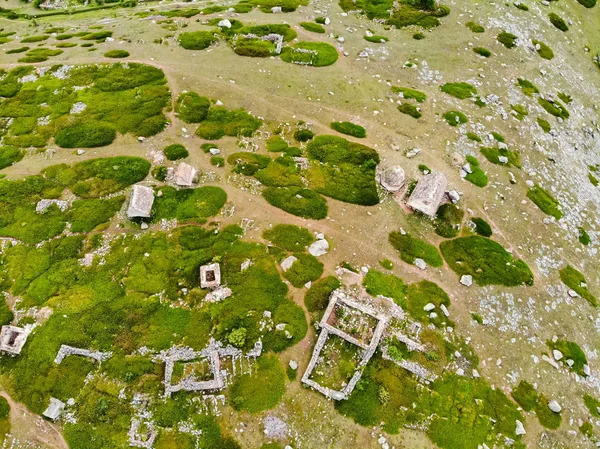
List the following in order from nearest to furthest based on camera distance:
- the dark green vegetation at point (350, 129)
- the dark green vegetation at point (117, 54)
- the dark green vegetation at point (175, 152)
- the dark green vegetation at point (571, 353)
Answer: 1. the dark green vegetation at point (571, 353)
2. the dark green vegetation at point (175, 152)
3. the dark green vegetation at point (350, 129)
4. the dark green vegetation at point (117, 54)

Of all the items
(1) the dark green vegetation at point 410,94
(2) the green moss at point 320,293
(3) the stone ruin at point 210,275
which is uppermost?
(1) the dark green vegetation at point 410,94

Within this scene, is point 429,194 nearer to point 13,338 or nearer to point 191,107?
point 191,107

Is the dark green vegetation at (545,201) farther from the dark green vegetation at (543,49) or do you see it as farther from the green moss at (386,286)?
the dark green vegetation at (543,49)

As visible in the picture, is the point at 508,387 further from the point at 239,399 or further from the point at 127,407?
the point at 127,407

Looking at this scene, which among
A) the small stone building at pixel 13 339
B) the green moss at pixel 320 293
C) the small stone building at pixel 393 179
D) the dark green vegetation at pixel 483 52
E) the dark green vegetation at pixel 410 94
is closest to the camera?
the small stone building at pixel 13 339

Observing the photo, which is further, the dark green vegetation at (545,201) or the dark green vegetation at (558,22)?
the dark green vegetation at (558,22)

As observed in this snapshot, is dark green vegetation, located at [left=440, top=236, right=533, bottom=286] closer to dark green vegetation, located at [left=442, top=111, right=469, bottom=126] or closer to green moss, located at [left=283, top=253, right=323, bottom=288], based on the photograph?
green moss, located at [left=283, top=253, right=323, bottom=288]

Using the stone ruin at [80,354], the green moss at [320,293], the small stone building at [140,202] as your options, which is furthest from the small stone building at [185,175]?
the stone ruin at [80,354]
